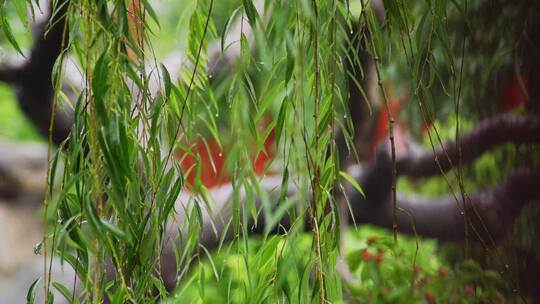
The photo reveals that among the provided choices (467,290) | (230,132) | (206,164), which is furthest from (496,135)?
(206,164)

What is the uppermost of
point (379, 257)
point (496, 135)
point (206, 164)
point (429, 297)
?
point (496, 135)

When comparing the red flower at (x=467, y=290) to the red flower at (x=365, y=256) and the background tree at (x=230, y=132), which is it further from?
the background tree at (x=230, y=132)

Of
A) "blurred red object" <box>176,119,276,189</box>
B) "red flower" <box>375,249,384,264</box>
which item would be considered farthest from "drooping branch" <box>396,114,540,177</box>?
"blurred red object" <box>176,119,276,189</box>

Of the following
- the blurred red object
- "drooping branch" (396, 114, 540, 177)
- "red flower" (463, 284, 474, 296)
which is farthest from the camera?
"red flower" (463, 284, 474, 296)

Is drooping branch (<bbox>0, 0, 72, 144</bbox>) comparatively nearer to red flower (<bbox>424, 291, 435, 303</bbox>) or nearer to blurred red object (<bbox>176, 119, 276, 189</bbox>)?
blurred red object (<bbox>176, 119, 276, 189</bbox>)

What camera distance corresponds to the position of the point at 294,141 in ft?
2.01

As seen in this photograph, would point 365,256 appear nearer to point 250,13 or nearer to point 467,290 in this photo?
point 467,290

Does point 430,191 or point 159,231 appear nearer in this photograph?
point 159,231

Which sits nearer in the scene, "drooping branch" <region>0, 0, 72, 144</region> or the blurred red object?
the blurred red object

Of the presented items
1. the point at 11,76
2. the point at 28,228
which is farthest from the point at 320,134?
the point at 28,228

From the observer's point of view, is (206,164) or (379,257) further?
(206,164)

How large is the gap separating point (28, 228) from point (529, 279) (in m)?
2.40

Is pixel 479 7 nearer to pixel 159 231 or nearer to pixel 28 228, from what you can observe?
pixel 159 231

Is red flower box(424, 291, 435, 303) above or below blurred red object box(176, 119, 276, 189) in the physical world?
below
